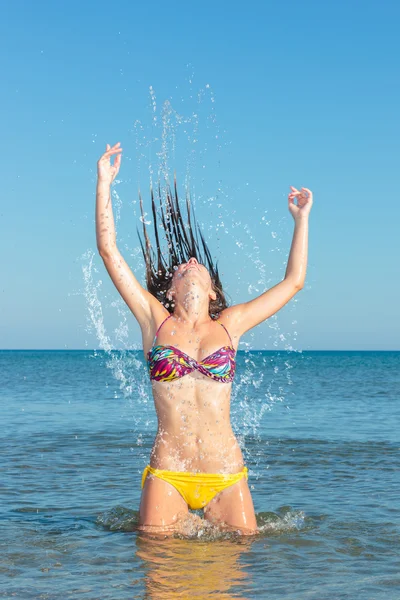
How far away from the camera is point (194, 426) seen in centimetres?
608

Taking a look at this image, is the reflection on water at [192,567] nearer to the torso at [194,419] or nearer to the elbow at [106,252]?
the torso at [194,419]

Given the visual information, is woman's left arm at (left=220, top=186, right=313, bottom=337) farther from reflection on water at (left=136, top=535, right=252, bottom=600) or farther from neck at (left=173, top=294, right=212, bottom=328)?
reflection on water at (left=136, top=535, right=252, bottom=600)

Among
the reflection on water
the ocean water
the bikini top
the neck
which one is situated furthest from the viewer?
the neck

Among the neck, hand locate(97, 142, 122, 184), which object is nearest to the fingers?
hand locate(97, 142, 122, 184)

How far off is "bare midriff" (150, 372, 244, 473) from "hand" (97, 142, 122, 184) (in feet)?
5.43

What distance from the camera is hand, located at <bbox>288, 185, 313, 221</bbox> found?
6559 mm

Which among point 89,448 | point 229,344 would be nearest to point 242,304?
point 229,344

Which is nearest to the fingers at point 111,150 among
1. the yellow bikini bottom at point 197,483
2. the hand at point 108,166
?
the hand at point 108,166

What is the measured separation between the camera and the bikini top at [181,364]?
602 centimetres

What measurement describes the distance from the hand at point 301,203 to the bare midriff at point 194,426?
5.18 ft

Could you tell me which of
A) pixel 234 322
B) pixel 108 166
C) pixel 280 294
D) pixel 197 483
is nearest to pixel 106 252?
pixel 108 166

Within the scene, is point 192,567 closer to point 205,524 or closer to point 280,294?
point 205,524

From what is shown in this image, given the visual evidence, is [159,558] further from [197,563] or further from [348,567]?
[348,567]

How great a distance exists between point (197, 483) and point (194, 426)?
45 centimetres
